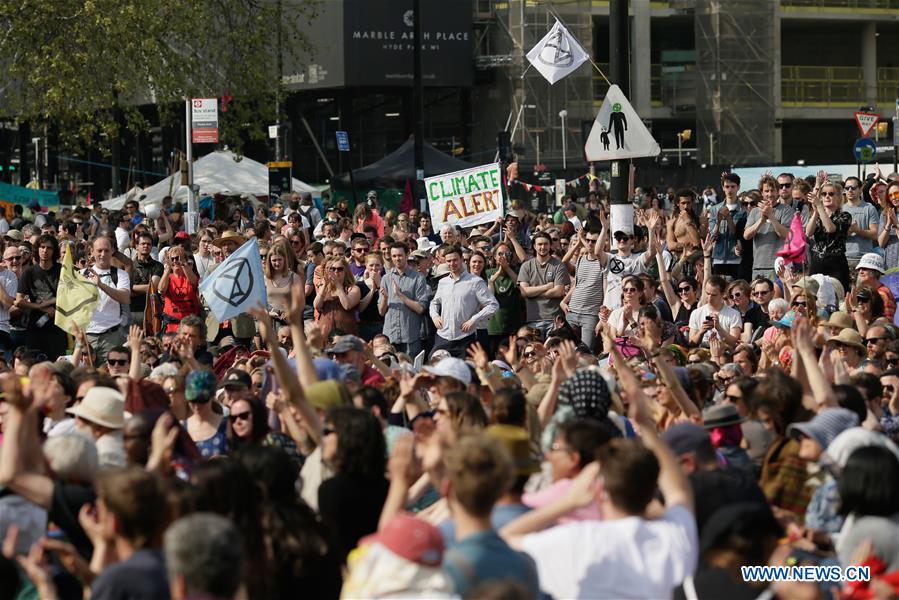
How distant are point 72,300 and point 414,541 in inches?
357

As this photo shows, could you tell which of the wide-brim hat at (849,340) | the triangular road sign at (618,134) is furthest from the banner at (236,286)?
the wide-brim hat at (849,340)

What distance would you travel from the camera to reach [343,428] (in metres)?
6.13

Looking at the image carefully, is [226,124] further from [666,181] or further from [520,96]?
[520,96]

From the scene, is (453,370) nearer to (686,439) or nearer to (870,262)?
(686,439)

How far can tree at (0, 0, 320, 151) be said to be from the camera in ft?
82.3

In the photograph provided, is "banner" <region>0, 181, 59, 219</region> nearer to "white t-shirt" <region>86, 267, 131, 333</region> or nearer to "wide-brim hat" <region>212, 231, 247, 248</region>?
"wide-brim hat" <region>212, 231, 247, 248</region>

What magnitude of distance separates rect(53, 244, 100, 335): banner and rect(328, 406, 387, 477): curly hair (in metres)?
7.70

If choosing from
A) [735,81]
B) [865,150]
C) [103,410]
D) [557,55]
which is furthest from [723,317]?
[735,81]

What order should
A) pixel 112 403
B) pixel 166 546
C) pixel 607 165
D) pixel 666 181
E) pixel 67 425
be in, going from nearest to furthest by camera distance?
pixel 166 546 < pixel 112 403 < pixel 67 425 < pixel 666 181 < pixel 607 165

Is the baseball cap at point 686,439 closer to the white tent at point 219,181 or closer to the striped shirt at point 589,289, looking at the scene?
the striped shirt at point 589,289

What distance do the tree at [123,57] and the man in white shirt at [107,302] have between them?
11137mm

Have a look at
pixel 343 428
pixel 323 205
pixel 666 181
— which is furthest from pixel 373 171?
pixel 343 428

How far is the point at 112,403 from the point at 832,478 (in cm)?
332

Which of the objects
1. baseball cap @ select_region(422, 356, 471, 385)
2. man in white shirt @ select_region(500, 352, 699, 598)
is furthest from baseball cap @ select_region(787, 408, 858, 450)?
baseball cap @ select_region(422, 356, 471, 385)
